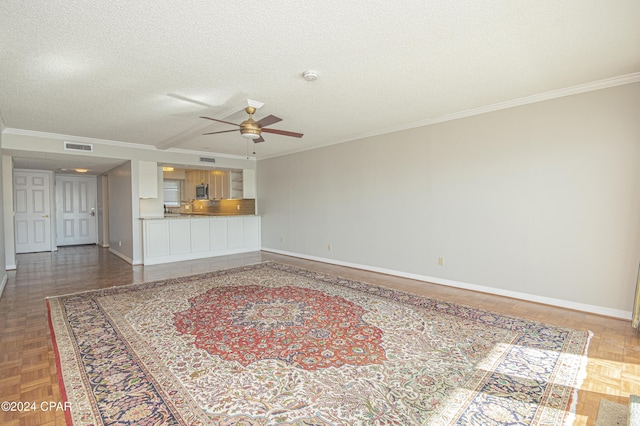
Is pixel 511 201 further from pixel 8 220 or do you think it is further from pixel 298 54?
pixel 8 220

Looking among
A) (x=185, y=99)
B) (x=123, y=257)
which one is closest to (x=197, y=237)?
(x=123, y=257)

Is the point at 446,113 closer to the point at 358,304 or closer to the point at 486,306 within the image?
the point at 486,306

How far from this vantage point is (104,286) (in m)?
4.70

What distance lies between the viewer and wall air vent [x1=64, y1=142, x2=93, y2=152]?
555cm

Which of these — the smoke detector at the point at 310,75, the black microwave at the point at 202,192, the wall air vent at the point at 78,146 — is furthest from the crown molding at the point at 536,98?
the black microwave at the point at 202,192

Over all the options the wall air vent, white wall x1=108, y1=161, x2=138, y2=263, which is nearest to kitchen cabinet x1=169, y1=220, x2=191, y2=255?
white wall x1=108, y1=161, x2=138, y2=263

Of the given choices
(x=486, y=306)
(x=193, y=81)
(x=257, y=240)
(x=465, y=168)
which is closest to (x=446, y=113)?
(x=465, y=168)

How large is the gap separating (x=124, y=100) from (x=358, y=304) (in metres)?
3.78

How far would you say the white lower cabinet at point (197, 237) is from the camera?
6465mm

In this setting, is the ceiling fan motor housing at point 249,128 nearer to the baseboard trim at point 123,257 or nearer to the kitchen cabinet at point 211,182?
the baseboard trim at point 123,257

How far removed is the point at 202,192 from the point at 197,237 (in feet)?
7.82

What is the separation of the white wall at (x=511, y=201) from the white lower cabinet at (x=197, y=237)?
9.16ft

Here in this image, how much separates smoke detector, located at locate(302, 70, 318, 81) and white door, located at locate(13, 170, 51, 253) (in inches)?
332

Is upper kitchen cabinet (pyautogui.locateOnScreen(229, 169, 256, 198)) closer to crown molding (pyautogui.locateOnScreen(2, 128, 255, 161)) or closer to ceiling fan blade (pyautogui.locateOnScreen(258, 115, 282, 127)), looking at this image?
crown molding (pyautogui.locateOnScreen(2, 128, 255, 161))
